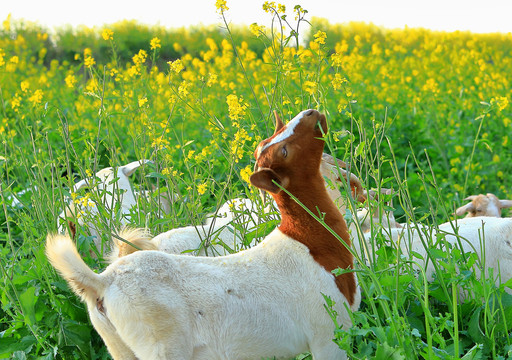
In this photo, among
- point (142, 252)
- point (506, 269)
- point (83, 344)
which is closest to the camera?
point (142, 252)

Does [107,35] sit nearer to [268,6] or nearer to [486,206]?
[268,6]

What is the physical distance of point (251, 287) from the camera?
2.24 metres

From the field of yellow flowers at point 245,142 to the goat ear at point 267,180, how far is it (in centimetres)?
23

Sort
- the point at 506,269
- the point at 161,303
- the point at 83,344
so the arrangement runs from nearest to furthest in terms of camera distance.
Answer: the point at 161,303, the point at 83,344, the point at 506,269

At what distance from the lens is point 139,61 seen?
139 inches

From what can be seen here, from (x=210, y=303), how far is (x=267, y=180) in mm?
457

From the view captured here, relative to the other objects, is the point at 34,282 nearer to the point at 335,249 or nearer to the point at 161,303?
the point at 161,303

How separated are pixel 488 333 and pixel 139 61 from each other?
2.22 metres

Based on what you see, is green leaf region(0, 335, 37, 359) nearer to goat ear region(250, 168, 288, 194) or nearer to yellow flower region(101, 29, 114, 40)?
goat ear region(250, 168, 288, 194)

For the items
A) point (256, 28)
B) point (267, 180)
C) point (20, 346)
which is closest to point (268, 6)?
point (256, 28)

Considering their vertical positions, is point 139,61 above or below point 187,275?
above

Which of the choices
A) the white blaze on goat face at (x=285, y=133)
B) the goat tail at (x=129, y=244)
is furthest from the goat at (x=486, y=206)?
the goat tail at (x=129, y=244)

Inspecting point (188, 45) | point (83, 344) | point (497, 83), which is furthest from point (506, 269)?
point (188, 45)

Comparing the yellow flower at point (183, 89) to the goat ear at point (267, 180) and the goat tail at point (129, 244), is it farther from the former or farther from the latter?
the goat ear at point (267, 180)
